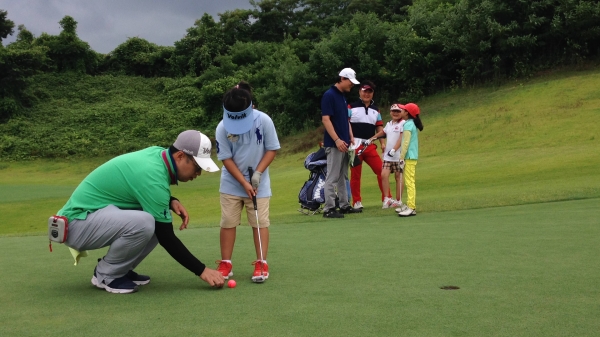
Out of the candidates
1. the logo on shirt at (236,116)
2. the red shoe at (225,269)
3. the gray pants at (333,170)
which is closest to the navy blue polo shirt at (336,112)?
the gray pants at (333,170)

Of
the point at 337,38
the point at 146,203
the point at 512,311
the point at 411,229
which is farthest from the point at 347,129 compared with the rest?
the point at 337,38

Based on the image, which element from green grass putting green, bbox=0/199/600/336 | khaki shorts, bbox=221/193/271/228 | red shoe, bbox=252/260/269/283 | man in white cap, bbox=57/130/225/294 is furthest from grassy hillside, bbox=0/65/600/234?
man in white cap, bbox=57/130/225/294

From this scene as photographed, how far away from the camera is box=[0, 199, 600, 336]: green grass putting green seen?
3.78m

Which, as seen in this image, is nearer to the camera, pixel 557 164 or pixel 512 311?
pixel 512 311

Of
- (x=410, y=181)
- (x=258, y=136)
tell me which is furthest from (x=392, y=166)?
(x=258, y=136)

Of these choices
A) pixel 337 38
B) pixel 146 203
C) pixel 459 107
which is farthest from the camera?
pixel 337 38

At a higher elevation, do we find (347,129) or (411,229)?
(347,129)

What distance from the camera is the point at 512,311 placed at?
3.98 meters

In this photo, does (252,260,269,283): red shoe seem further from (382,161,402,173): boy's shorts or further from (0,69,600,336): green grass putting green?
(382,161,402,173): boy's shorts

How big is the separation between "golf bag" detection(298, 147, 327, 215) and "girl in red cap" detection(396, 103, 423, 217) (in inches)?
65.9

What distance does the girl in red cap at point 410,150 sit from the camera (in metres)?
9.80

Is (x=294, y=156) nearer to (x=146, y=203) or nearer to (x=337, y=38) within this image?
(x=337, y=38)

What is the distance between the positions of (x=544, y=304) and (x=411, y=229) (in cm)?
399

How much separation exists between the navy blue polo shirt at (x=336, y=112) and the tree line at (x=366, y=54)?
23.9 meters
